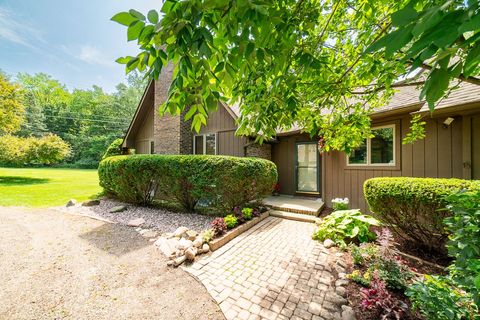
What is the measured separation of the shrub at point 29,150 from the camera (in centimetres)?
1448

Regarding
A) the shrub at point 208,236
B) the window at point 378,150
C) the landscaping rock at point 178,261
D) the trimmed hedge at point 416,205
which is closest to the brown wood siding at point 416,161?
the window at point 378,150

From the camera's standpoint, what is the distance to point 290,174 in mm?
9008

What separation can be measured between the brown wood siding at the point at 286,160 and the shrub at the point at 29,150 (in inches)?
708

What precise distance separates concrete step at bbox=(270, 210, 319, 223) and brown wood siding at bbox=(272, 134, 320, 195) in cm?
247

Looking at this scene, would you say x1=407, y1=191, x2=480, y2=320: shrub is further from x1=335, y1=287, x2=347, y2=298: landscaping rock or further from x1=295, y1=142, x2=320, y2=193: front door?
x1=295, y1=142, x2=320, y2=193: front door

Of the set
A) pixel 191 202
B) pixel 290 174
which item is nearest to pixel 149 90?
pixel 191 202

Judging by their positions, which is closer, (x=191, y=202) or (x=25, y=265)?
(x=25, y=265)

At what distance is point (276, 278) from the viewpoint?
10.5 ft

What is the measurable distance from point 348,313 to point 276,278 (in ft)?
3.54

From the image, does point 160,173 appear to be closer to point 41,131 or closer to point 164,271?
point 164,271

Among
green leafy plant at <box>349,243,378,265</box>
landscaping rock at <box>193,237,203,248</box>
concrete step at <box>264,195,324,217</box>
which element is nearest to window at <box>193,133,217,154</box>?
concrete step at <box>264,195,324,217</box>

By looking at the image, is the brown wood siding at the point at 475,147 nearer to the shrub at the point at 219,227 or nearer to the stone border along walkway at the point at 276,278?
the stone border along walkway at the point at 276,278

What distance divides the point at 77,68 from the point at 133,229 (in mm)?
40440

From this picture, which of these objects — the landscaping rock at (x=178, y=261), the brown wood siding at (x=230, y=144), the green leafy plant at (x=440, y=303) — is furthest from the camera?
the brown wood siding at (x=230, y=144)
